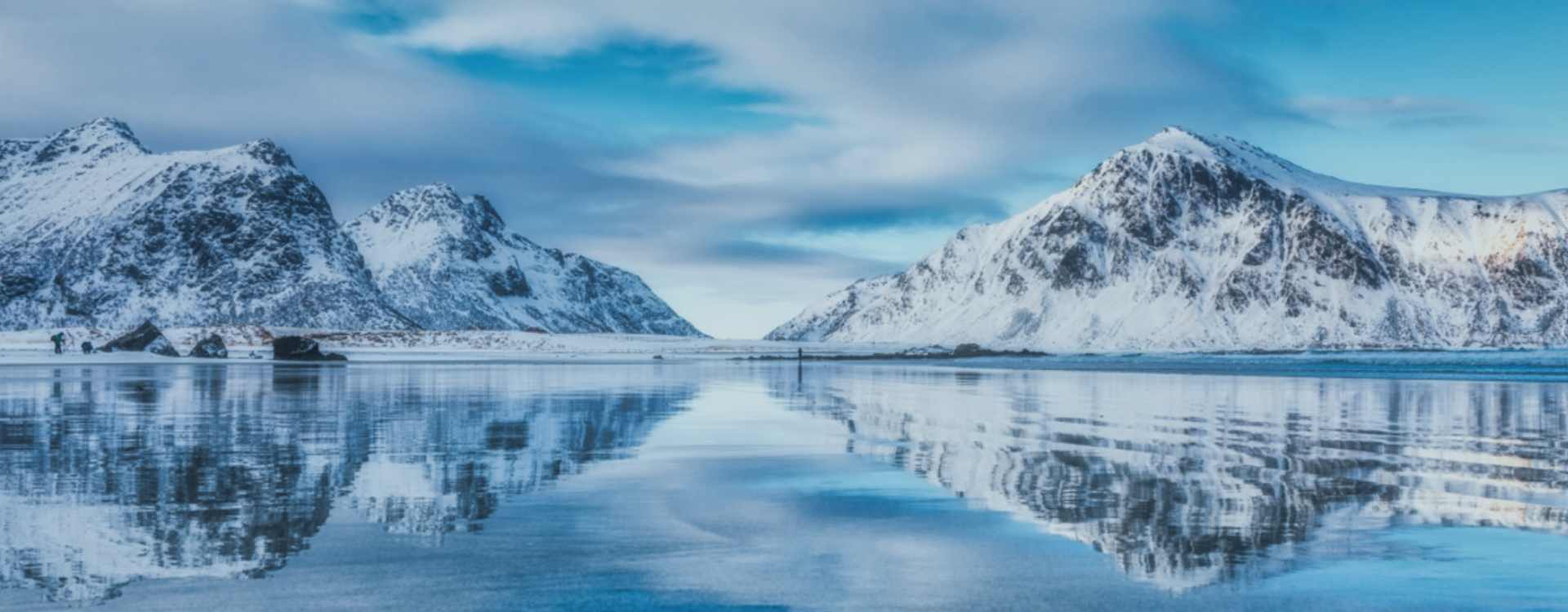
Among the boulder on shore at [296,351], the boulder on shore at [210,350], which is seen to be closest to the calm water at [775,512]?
the boulder on shore at [296,351]

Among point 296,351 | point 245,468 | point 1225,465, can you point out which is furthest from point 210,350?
point 1225,465

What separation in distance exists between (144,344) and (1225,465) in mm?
85005

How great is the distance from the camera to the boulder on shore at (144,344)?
83375 millimetres

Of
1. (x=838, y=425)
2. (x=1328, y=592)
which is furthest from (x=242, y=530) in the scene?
(x=838, y=425)

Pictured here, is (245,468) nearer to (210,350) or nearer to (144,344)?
(210,350)

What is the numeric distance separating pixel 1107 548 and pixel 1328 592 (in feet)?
6.55

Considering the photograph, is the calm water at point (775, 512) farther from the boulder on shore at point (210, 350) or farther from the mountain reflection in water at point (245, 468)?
the boulder on shore at point (210, 350)

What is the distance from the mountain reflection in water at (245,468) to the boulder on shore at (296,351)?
51.2 metres

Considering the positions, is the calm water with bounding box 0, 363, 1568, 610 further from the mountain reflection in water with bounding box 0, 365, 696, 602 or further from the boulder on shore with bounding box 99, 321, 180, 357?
the boulder on shore with bounding box 99, 321, 180, 357

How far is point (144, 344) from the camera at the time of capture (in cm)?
8475

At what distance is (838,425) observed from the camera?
78.5 ft

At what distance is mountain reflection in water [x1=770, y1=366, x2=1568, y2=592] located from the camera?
419 inches

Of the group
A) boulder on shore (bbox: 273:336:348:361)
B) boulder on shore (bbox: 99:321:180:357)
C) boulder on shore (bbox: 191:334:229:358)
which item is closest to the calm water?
boulder on shore (bbox: 273:336:348:361)

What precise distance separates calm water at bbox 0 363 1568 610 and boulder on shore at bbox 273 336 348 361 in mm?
60119
